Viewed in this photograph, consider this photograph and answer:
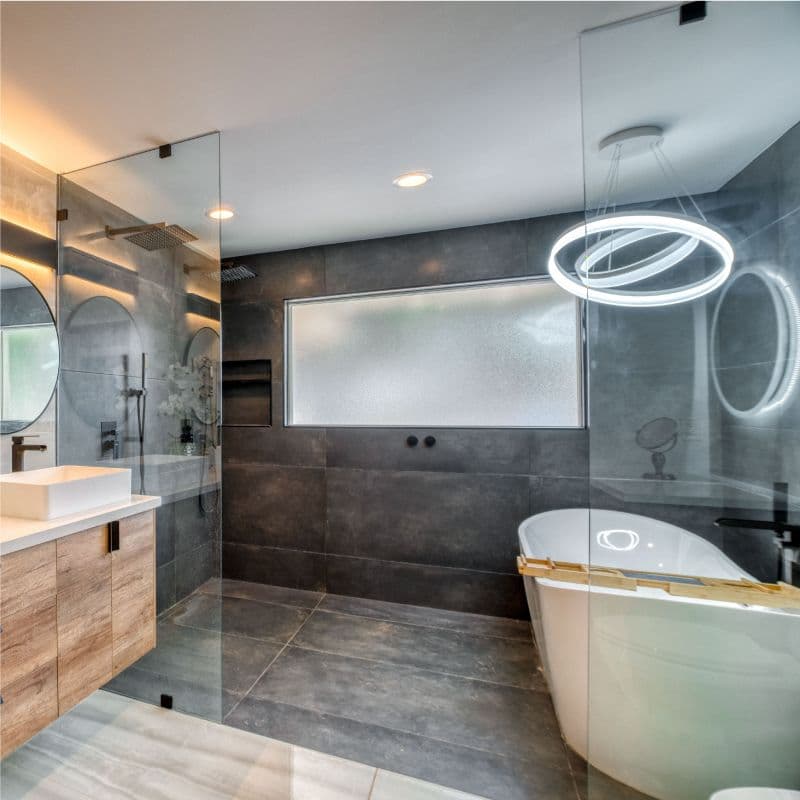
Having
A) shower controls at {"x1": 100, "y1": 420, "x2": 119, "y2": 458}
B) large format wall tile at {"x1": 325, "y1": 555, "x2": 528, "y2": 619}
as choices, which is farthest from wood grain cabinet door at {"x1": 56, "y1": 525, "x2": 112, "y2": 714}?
large format wall tile at {"x1": 325, "y1": 555, "x2": 528, "y2": 619}

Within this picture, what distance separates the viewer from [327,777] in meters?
1.46

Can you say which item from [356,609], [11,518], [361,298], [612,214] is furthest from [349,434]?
[612,214]

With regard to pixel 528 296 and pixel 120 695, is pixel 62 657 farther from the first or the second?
Result: pixel 528 296

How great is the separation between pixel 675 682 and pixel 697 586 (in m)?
0.33

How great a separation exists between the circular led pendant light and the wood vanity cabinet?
2339 mm

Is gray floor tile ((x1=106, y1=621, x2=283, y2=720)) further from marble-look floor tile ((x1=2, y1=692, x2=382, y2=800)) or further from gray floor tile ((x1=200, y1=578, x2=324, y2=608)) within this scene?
gray floor tile ((x1=200, y1=578, x2=324, y2=608))

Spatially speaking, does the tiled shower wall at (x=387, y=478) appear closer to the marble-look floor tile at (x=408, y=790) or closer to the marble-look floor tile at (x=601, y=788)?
the marble-look floor tile at (x=601, y=788)

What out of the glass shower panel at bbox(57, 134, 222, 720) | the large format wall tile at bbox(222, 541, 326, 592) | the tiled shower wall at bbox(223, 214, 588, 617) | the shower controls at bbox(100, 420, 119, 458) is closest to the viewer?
the glass shower panel at bbox(57, 134, 222, 720)

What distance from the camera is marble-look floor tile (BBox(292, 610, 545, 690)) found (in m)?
2.06

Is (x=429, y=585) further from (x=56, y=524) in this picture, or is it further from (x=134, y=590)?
(x=56, y=524)

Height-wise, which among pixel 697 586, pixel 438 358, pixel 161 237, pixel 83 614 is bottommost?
pixel 83 614

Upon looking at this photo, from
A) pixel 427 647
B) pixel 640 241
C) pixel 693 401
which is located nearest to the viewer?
pixel 693 401

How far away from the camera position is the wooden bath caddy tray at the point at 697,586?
130cm

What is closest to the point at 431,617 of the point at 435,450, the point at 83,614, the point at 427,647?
the point at 427,647
